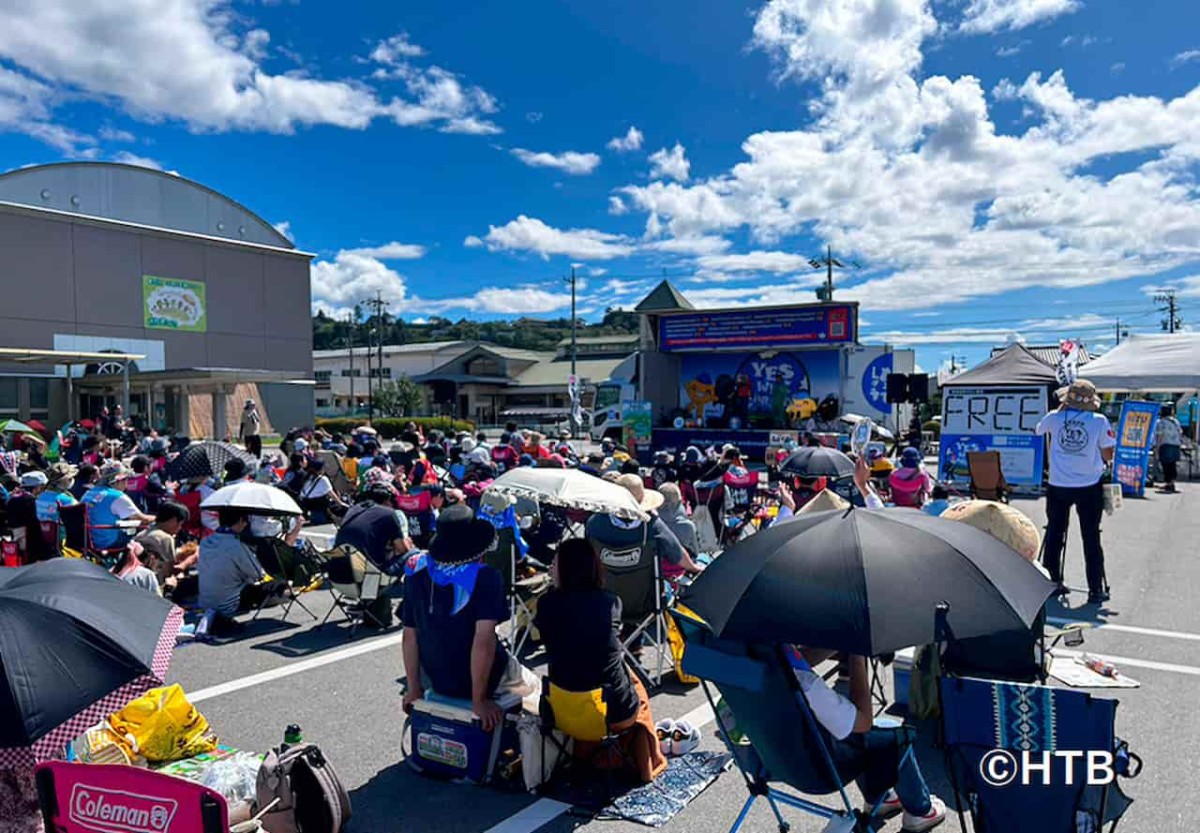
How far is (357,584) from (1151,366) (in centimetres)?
1614

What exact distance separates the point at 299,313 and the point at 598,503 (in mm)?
42665

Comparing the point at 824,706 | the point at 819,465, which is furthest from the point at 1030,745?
the point at 819,465

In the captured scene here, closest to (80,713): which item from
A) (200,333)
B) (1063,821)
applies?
(1063,821)

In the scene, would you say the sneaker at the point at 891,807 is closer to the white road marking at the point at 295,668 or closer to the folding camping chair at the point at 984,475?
the white road marking at the point at 295,668

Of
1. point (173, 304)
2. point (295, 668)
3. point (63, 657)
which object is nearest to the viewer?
point (63, 657)

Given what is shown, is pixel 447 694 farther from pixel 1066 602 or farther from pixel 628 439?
pixel 628 439

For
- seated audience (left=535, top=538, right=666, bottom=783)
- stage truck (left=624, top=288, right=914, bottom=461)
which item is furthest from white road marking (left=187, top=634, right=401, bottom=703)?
stage truck (left=624, top=288, right=914, bottom=461)

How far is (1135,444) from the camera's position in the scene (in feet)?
58.4

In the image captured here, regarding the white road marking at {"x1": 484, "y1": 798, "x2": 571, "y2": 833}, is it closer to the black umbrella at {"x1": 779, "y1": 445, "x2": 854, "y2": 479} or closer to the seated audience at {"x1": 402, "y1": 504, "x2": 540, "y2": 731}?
the seated audience at {"x1": 402, "y1": 504, "x2": 540, "y2": 731}

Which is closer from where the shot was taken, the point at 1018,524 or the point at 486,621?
the point at 486,621

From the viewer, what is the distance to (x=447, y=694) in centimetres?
428

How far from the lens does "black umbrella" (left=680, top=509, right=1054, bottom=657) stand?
2756 millimetres

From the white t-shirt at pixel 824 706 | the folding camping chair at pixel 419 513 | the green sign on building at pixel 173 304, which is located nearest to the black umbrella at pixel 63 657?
the white t-shirt at pixel 824 706

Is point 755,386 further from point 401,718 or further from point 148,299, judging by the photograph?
point 148,299
